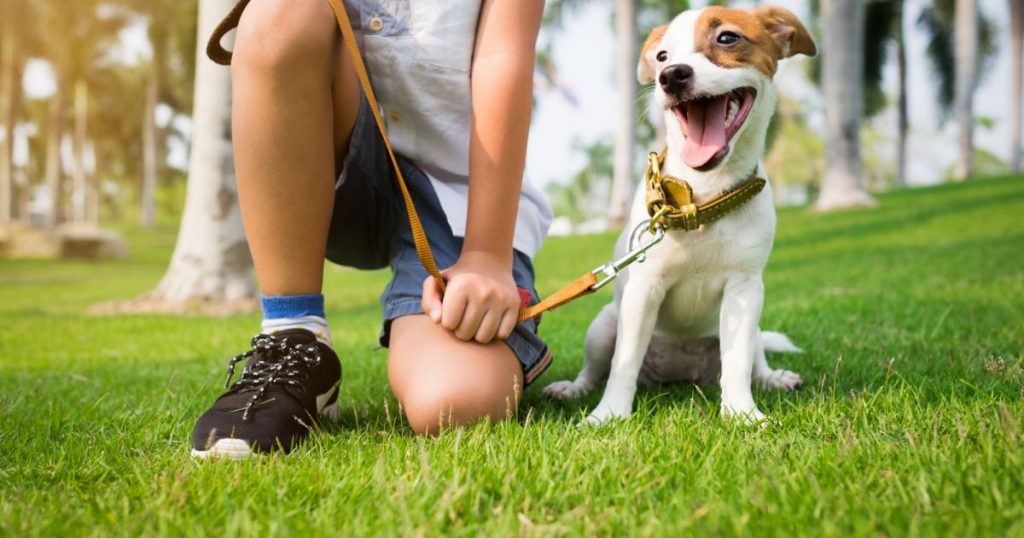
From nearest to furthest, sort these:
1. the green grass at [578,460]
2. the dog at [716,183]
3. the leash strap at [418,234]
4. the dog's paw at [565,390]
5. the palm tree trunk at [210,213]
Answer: the green grass at [578,460] → the leash strap at [418,234] → the dog at [716,183] → the dog's paw at [565,390] → the palm tree trunk at [210,213]

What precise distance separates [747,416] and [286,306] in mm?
1316

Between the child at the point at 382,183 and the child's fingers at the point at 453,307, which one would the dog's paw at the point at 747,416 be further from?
the child's fingers at the point at 453,307

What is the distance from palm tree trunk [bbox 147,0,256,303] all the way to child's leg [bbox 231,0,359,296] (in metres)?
4.38

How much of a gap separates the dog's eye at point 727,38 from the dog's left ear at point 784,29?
175mm

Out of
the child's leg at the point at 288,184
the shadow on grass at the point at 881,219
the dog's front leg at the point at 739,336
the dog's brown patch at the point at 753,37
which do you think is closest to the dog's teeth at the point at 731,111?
the dog's brown patch at the point at 753,37

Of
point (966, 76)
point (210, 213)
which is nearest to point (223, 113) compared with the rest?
point (210, 213)

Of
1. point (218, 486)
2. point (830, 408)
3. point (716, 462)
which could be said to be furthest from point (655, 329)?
point (218, 486)

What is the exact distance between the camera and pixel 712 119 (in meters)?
2.12

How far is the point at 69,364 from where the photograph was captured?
12.9 ft

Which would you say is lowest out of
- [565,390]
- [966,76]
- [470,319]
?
[565,390]

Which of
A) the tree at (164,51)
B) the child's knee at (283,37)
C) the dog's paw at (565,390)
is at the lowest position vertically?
the dog's paw at (565,390)

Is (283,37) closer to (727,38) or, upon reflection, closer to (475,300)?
(475,300)

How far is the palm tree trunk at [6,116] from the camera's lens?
24312 millimetres

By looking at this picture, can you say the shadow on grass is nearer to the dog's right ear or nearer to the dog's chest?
the dog's right ear
